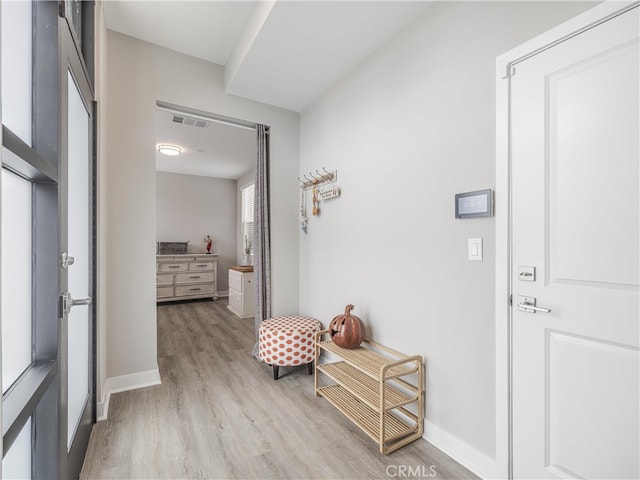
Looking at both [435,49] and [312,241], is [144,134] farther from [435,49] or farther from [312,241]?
[435,49]

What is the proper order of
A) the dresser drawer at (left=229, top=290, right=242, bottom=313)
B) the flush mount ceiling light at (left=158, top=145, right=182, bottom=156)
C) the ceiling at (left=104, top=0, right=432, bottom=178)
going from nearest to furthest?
the ceiling at (left=104, top=0, right=432, bottom=178)
the flush mount ceiling light at (left=158, top=145, right=182, bottom=156)
the dresser drawer at (left=229, top=290, right=242, bottom=313)

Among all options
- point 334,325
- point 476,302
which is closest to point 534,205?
point 476,302

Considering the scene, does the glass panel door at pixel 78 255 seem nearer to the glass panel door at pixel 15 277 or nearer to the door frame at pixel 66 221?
the door frame at pixel 66 221

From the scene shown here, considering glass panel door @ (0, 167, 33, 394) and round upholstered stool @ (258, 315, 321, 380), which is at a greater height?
glass panel door @ (0, 167, 33, 394)

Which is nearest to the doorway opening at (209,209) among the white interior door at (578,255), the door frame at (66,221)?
the door frame at (66,221)

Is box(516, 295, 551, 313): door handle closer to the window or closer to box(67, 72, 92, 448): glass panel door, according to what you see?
box(67, 72, 92, 448): glass panel door

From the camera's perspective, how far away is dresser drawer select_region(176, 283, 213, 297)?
5.84 metres

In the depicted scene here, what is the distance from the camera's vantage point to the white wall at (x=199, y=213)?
247 inches

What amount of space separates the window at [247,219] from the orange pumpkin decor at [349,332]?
425 cm

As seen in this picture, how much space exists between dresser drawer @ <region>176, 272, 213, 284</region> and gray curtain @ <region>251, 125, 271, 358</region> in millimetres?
3316

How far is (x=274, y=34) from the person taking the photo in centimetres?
211

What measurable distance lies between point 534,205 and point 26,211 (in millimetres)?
1930

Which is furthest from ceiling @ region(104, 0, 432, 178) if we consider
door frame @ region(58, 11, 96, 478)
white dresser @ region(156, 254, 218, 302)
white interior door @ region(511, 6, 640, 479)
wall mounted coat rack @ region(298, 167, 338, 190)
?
white dresser @ region(156, 254, 218, 302)

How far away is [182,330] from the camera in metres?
4.09
